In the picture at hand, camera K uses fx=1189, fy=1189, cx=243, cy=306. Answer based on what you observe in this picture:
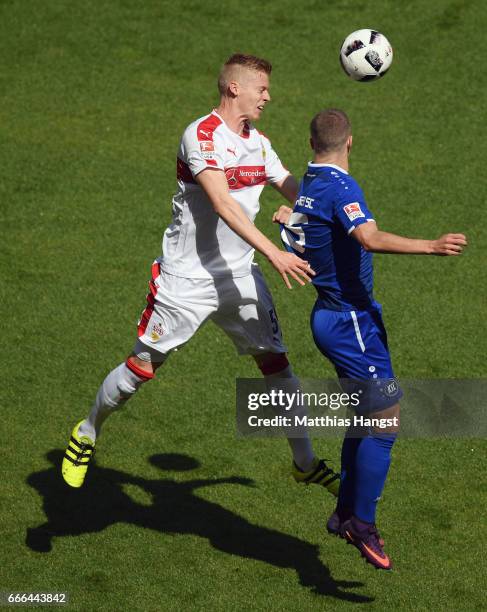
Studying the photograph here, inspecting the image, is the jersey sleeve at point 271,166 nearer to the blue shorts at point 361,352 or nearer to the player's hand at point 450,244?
the blue shorts at point 361,352

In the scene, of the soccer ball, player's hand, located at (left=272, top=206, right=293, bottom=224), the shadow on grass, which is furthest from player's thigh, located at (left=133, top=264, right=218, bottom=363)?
the soccer ball

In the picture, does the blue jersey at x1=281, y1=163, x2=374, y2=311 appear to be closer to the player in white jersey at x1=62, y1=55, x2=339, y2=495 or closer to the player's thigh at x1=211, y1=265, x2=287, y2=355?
the player in white jersey at x1=62, y1=55, x2=339, y2=495

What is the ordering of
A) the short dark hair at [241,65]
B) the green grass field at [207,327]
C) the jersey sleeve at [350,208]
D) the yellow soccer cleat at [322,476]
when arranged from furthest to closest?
1. the yellow soccer cleat at [322,476]
2. the green grass field at [207,327]
3. the short dark hair at [241,65]
4. the jersey sleeve at [350,208]

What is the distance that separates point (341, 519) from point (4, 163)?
6888 mm

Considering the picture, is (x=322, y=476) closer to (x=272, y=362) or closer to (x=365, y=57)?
(x=272, y=362)

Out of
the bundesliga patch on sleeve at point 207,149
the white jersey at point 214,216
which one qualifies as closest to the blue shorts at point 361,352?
the white jersey at point 214,216

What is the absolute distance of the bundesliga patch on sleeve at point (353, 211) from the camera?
646 centimetres

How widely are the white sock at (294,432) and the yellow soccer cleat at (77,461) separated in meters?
1.26

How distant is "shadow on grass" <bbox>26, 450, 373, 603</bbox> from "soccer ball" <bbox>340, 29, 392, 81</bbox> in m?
3.08

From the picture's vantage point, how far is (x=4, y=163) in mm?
12648

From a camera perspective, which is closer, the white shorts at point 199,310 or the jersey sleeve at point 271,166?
the white shorts at point 199,310

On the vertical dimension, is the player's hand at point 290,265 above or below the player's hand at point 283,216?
below

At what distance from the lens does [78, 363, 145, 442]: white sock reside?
7590 mm

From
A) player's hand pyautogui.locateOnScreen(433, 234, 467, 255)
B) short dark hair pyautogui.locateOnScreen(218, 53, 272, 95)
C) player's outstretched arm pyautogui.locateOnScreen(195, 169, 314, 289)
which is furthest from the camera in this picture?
short dark hair pyautogui.locateOnScreen(218, 53, 272, 95)
